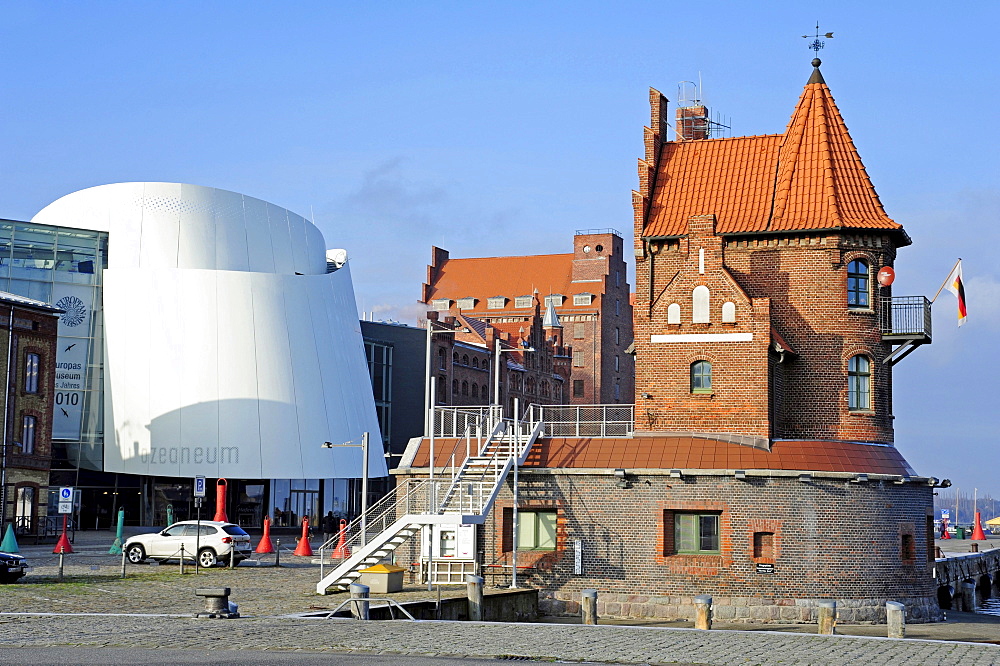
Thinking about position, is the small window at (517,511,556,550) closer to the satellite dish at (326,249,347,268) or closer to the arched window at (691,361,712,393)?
the arched window at (691,361,712,393)

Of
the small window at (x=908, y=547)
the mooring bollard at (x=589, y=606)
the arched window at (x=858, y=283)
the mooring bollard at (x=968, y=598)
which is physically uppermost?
the arched window at (x=858, y=283)

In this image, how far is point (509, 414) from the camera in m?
94.2

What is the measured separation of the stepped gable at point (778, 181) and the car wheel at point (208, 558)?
17394 mm

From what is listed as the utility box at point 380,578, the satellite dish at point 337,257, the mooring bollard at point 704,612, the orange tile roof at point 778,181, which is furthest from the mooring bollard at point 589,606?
the satellite dish at point 337,257

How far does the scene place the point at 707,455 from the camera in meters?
33.4

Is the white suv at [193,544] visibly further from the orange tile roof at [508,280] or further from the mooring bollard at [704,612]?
the orange tile roof at [508,280]

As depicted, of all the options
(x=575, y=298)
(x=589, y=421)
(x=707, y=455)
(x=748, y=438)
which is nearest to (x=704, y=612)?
(x=707, y=455)

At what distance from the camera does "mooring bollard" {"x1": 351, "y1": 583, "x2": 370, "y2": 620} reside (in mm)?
23844

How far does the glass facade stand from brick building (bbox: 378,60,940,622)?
32.2m

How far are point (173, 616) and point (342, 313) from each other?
49023mm

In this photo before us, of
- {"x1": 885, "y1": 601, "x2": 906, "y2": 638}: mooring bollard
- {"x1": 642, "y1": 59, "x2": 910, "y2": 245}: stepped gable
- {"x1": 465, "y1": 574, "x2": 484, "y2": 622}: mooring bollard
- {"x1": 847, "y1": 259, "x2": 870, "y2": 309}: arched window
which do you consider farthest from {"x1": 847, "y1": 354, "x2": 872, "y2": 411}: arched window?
{"x1": 465, "y1": 574, "x2": 484, "y2": 622}: mooring bollard

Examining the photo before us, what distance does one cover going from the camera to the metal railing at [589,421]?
118ft

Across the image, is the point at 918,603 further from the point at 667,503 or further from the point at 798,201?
the point at 798,201

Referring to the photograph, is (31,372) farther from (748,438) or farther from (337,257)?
(748,438)
